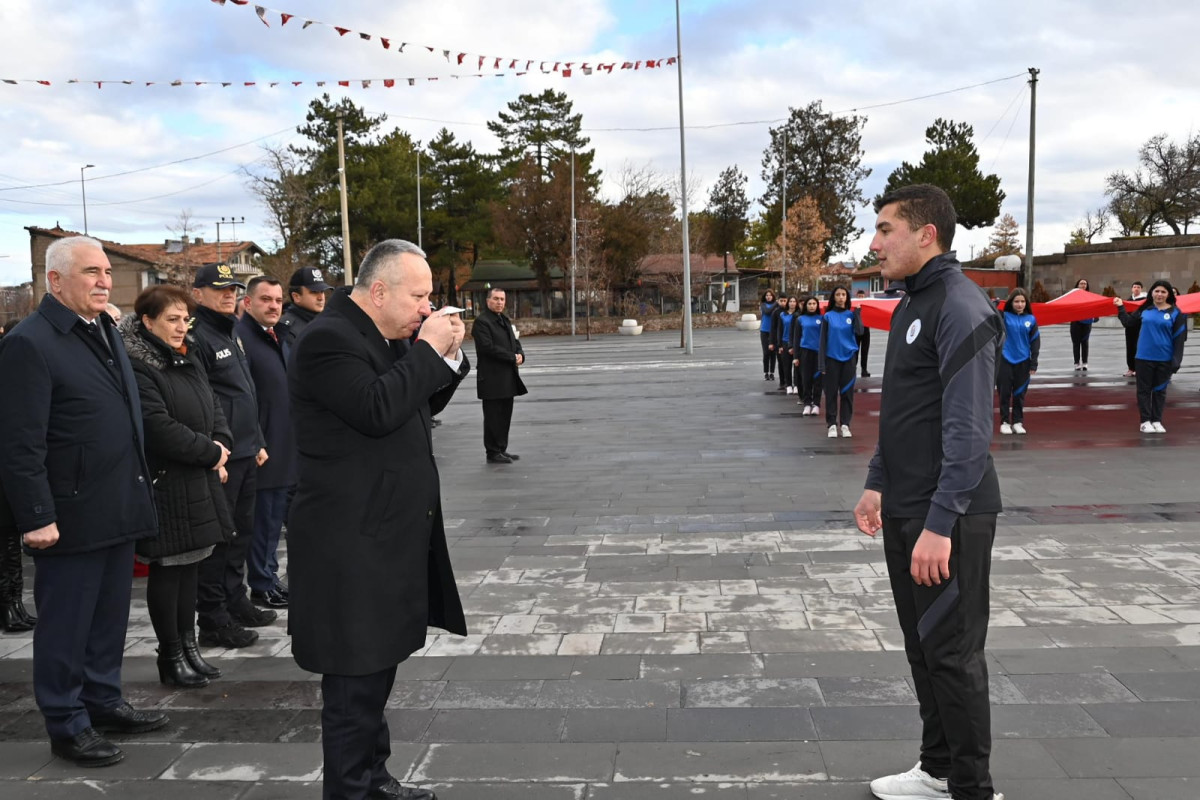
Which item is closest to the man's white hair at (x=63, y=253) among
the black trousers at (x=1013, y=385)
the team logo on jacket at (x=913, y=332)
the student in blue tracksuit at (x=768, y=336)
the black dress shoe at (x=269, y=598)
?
the black dress shoe at (x=269, y=598)

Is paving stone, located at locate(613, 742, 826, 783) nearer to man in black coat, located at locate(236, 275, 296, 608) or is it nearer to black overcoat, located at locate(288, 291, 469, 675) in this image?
black overcoat, located at locate(288, 291, 469, 675)

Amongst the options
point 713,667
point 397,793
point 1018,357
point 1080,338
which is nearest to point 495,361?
point 1018,357

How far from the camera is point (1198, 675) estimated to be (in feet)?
13.7

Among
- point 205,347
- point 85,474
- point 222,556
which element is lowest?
point 222,556

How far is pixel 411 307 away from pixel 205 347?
100 inches

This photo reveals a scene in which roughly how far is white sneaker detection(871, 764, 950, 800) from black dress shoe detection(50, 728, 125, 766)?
285 cm

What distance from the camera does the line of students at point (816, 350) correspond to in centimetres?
1224

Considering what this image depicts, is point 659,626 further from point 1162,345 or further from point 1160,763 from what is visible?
point 1162,345

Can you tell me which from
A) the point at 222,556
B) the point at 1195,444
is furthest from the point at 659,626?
the point at 1195,444

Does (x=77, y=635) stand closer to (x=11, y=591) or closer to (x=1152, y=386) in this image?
(x=11, y=591)

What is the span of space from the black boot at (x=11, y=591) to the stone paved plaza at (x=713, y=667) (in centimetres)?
40

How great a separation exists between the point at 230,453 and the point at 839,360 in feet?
28.8

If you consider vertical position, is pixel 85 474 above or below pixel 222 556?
above

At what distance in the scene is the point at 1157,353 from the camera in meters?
11.6
